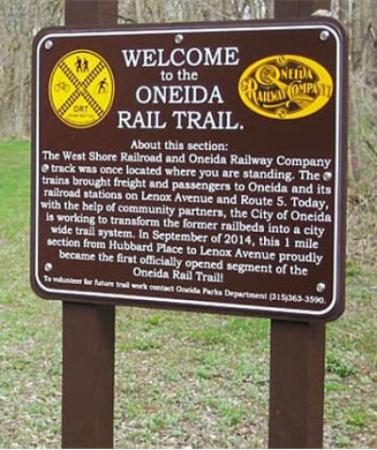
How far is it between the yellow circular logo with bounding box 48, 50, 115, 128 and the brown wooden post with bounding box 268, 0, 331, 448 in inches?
24.8

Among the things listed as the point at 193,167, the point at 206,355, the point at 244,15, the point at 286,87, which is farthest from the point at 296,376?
the point at 244,15

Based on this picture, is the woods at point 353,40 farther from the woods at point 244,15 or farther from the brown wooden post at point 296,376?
the brown wooden post at point 296,376

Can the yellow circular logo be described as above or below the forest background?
above

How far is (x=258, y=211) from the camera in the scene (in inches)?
114

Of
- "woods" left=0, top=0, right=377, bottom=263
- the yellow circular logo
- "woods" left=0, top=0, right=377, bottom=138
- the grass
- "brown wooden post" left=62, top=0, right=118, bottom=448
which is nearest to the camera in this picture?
the yellow circular logo

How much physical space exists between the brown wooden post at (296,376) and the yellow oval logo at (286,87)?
0.17 m

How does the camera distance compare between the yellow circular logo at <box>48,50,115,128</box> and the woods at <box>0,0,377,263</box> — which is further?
the woods at <box>0,0,377,263</box>

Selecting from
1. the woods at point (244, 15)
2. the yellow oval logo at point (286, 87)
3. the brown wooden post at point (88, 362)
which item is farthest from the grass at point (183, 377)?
the yellow oval logo at point (286, 87)

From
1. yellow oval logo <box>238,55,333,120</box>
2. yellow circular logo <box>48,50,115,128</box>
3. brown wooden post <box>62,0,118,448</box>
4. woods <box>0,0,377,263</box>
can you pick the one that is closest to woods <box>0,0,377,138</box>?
woods <box>0,0,377,263</box>

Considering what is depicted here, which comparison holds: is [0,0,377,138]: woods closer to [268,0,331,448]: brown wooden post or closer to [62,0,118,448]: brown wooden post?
[62,0,118,448]: brown wooden post

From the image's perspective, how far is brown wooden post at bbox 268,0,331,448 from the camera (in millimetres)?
2881

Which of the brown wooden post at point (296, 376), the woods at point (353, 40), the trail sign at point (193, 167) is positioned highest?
the woods at point (353, 40)

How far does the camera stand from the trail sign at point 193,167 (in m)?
2.82

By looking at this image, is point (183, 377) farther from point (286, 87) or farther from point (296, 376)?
point (286, 87)
